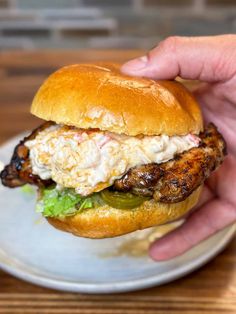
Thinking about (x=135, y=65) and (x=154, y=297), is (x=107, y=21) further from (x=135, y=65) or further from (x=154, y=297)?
(x=154, y=297)

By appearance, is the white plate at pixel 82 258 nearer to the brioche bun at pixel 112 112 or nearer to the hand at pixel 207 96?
the hand at pixel 207 96

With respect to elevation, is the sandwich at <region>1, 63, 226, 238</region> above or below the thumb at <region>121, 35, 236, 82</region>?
below

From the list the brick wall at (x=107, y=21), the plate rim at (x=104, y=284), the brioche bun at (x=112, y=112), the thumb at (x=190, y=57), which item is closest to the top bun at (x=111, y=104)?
the brioche bun at (x=112, y=112)

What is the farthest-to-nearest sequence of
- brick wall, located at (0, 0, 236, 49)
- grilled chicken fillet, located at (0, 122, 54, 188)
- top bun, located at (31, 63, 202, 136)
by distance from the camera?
brick wall, located at (0, 0, 236, 49), grilled chicken fillet, located at (0, 122, 54, 188), top bun, located at (31, 63, 202, 136)

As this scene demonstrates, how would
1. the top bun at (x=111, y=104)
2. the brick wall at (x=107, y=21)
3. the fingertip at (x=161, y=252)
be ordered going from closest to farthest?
the top bun at (x=111, y=104), the fingertip at (x=161, y=252), the brick wall at (x=107, y=21)

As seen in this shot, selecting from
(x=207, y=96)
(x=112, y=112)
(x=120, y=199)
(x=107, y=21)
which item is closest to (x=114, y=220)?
(x=120, y=199)

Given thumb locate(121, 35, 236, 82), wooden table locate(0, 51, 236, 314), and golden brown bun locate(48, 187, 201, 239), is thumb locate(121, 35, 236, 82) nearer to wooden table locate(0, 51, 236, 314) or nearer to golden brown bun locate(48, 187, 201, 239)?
golden brown bun locate(48, 187, 201, 239)

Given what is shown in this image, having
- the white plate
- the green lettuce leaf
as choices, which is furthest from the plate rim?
the green lettuce leaf
